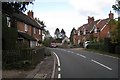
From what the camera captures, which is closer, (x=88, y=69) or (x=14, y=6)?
(x=14, y=6)

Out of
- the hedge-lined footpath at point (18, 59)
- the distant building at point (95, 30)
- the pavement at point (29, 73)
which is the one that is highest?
the distant building at point (95, 30)

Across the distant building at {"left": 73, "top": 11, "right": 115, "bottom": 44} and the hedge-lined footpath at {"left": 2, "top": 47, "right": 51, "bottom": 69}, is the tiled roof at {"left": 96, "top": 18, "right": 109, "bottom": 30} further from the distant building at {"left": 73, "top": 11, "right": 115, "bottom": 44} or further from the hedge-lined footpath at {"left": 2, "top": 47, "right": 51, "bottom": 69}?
the hedge-lined footpath at {"left": 2, "top": 47, "right": 51, "bottom": 69}

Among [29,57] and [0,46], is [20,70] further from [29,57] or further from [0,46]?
[0,46]

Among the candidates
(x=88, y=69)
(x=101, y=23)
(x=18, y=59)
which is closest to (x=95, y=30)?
(x=101, y=23)

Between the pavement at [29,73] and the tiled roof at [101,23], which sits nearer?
the pavement at [29,73]

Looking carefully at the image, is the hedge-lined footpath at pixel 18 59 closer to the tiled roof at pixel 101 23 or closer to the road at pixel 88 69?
the road at pixel 88 69

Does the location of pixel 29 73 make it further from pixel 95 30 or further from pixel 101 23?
pixel 101 23

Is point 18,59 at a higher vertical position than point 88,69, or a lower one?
higher

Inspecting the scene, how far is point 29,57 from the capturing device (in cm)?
2420

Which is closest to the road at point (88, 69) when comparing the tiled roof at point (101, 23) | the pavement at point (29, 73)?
the pavement at point (29, 73)

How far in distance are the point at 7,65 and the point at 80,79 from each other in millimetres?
7658

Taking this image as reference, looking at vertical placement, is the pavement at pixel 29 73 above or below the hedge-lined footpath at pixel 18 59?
below

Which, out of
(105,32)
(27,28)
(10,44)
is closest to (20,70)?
(10,44)

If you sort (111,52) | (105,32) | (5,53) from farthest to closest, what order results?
(105,32)
(111,52)
(5,53)
